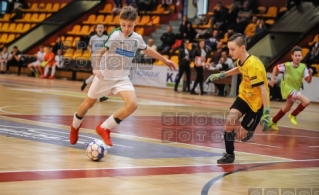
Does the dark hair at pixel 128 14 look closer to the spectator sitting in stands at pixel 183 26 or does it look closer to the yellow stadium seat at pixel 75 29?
the spectator sitting in stands at pixel 183 26

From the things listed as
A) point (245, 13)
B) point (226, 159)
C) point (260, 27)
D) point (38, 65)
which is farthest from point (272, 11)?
point (226, 159)

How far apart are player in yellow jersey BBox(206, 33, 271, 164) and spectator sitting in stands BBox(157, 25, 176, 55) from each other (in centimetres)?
2146

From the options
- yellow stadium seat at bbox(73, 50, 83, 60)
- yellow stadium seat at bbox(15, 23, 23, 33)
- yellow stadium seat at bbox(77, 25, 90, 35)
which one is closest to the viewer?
yellow stadium seat at bbox(73, 50, 83, 60)

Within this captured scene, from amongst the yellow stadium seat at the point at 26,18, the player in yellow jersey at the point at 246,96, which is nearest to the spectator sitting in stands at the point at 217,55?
the yellow stadium seat at the point at 26,18

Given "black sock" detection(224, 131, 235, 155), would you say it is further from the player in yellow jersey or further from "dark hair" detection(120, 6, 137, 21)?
"dark hair" detection(120, 6, 137, 21)

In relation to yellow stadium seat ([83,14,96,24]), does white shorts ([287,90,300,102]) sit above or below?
below

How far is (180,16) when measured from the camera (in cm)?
3491

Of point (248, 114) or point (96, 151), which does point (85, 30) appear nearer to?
point (248, 114)

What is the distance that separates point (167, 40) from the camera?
31578 millimetres

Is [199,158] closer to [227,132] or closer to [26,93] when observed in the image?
[227,132]

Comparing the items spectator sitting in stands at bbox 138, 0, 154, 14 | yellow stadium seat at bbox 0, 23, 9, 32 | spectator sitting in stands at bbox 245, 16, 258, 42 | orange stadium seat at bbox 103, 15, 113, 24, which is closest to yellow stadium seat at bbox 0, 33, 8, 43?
yellow stadium seat at bbox 0, 23, 9, 32

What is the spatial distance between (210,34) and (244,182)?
75.1 feet

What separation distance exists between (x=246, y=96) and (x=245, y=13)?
20.3 m

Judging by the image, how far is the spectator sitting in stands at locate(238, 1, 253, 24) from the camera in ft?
96.2
